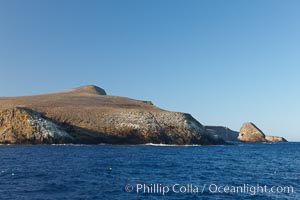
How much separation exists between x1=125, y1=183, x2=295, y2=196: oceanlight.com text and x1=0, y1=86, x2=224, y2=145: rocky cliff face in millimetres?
82422

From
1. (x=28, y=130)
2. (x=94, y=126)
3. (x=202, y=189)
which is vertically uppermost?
(x=94, y=126)

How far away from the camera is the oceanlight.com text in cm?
3456

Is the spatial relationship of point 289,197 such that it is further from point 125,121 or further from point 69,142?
point 125,121

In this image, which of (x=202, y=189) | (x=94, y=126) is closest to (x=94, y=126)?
(x=94, y=126)

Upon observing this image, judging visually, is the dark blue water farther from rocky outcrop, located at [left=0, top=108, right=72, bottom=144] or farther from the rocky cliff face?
the rocky cliff face

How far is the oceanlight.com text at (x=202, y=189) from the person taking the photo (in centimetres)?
3456

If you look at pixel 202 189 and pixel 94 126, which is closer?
pixel 202 189

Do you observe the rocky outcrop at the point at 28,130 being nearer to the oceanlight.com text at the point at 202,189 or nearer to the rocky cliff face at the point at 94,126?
the rocky cliff face at the point at 94,126

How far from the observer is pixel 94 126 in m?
127

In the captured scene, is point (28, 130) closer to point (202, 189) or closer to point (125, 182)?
point (125, 182)

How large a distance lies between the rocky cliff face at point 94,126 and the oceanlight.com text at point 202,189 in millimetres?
82422

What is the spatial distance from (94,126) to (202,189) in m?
94.6

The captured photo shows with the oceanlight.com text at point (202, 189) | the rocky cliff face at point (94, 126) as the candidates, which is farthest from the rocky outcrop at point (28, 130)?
the oceanlight.com text at point (202, 189)

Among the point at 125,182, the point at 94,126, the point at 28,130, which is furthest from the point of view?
the point at 94,126
